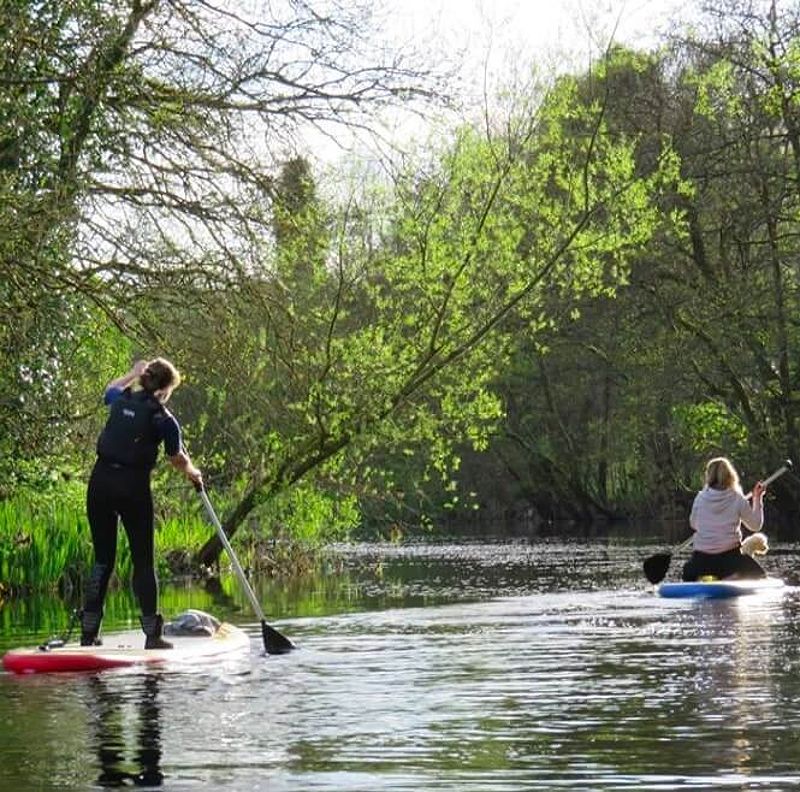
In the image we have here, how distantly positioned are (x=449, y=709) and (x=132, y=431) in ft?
11.8

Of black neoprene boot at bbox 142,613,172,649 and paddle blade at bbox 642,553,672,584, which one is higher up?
paddle blade at bbox 642,553,672,584

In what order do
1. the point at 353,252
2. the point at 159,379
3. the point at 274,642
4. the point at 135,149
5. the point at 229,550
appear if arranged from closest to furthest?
the point at 159,379
the point at 274,642
the point at 229,550
the point at 135,149
the point at 353,252

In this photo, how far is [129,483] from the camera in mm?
12664

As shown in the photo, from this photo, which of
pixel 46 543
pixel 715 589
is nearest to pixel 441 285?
pixel 46 543

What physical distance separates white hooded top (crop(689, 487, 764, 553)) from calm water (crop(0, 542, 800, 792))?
1592 mm

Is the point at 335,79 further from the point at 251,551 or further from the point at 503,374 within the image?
the point at 503,374

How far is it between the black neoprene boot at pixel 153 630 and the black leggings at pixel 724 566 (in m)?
8.00

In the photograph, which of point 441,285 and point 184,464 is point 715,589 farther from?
point 441,285

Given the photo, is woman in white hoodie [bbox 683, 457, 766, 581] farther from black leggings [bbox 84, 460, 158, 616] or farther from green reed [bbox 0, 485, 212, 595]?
black leggings [bbox 84, 460, 158, 616]

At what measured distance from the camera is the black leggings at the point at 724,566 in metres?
19.3

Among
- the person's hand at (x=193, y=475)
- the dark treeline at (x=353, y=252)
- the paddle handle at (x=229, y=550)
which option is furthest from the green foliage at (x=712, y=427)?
the person's hand at (x=193, y=475)

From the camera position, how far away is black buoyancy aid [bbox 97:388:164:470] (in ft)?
41.1

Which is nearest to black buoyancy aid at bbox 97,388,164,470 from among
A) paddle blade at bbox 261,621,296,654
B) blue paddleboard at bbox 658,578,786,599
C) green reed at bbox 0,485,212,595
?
paddle blade at bbox 261,621,296,654

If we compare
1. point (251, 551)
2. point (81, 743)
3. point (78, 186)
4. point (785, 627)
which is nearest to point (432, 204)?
point (251, 551)
